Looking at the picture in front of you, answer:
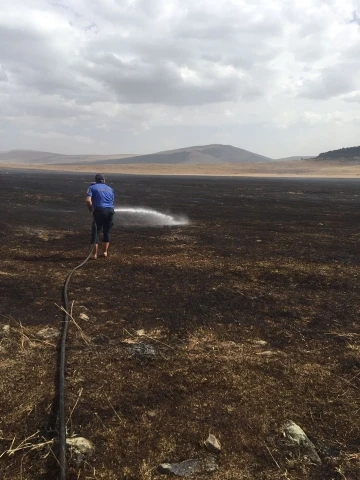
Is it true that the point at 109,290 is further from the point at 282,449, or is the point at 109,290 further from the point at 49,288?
the point at 282,449

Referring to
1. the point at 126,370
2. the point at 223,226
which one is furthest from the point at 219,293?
the point at 223,226

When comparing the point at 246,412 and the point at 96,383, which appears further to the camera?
the point at 96,383

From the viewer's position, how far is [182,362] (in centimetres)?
461

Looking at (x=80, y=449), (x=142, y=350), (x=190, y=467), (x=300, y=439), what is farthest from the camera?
(x=142, y=350)

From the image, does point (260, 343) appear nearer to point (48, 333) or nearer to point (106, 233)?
point (48, 333)

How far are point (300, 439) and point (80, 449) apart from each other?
6.66 feet

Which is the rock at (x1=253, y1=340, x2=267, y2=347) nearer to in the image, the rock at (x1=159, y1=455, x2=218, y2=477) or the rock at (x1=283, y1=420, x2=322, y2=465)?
the rock at (x1=283, y1=420, x2=322, y2=465)

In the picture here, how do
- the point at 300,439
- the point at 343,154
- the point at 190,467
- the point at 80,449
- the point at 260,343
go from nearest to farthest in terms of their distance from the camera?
the point at 190,467
the point at 80,449
the point at 300,439
the point at 260,343
the point at 343,154

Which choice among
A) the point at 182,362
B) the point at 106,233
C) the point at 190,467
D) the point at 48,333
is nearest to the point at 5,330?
the point at 48,333

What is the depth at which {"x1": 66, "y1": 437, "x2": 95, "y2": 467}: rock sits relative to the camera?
306cm

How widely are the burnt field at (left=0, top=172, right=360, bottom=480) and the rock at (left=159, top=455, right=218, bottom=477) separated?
46 mm

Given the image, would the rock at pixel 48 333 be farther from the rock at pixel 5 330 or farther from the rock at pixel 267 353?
the rock at pixel 267 353

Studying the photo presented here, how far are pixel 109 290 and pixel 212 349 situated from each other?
2857 mm

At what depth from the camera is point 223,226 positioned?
50.1ft
